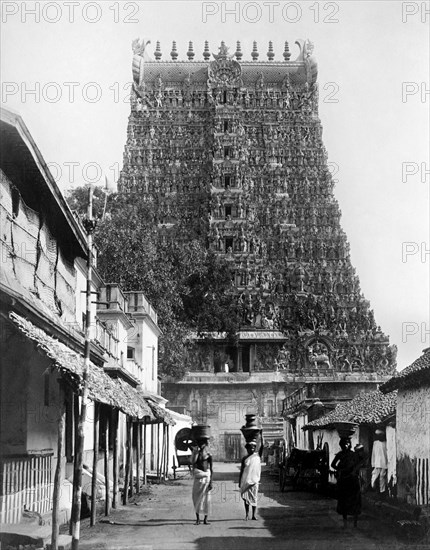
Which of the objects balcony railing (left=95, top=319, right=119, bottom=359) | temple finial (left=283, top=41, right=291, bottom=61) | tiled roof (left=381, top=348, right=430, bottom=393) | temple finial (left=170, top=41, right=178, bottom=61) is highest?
temple finial (left=283, top=41, right=291, bottom=61)

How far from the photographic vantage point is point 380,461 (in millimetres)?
22594

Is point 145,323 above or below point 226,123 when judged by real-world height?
below

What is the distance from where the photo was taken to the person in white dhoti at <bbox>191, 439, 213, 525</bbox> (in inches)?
661

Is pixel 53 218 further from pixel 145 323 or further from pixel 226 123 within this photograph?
pixel 226 123

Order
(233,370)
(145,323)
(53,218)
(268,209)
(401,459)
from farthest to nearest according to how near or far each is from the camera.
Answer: (268,209) < (233,370) < (145,323) < (401,459) < (53,218)

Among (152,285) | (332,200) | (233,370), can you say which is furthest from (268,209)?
(152,285)

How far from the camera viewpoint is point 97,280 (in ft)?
98.1

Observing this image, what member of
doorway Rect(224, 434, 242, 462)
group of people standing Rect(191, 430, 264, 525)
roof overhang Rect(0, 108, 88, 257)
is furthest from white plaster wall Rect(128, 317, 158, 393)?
group of people standing Rect(191, 430, 264, 525)

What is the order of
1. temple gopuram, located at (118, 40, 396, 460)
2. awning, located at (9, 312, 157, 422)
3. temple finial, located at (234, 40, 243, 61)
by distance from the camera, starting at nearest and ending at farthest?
awning, located at (9, 312, 157, 422) → temple gopuram, located at (118, 40, 396, 460) → temple finial, located at (234, 40, 243, 61)

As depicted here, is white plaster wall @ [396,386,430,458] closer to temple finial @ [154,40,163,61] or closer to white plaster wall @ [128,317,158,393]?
white plaster wall @ [128,317,158,393]

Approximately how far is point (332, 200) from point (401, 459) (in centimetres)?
6507

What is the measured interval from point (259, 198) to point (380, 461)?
61806 millimetres

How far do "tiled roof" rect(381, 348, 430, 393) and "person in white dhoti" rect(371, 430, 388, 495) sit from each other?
3.33m

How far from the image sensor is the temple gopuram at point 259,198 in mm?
73875
